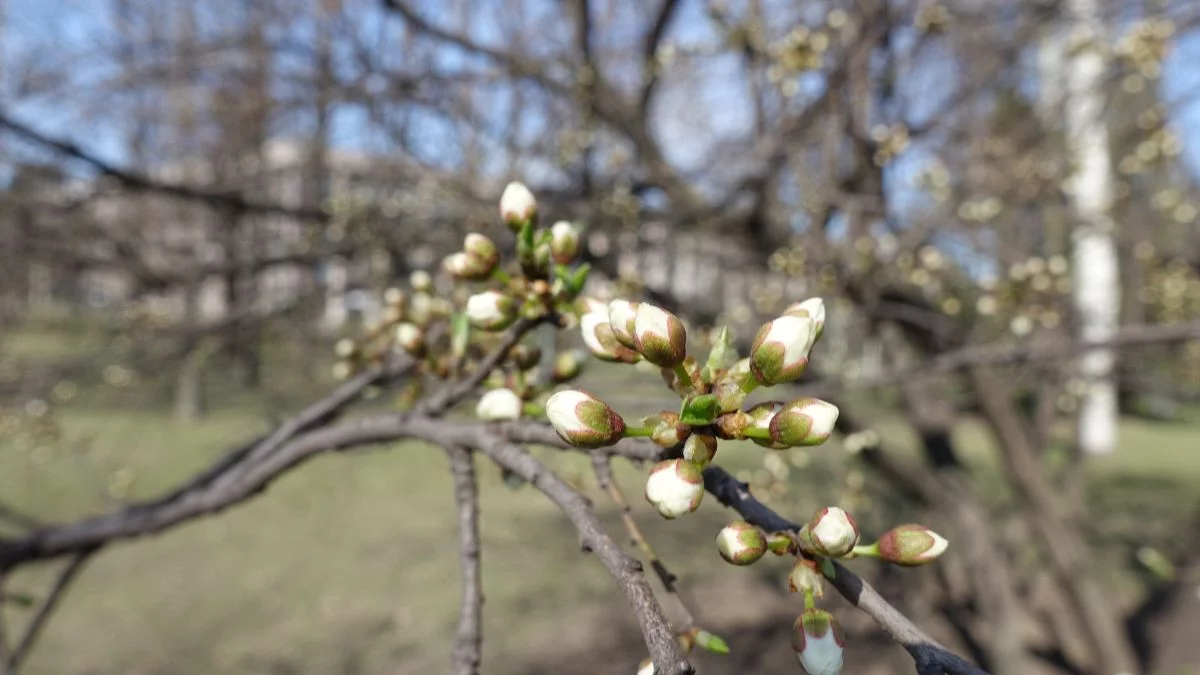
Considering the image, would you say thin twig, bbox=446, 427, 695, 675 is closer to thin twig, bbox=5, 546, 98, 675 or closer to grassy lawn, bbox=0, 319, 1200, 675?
thin twig, bbox=5, 546, 98, 675

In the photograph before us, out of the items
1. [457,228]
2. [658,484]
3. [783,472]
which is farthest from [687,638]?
[457,228]

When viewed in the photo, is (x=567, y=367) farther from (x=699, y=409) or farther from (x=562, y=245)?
(x=699, y=409)

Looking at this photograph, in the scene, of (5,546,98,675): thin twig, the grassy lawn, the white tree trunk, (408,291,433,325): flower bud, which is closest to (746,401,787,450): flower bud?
(408,291,433,325): flower bud

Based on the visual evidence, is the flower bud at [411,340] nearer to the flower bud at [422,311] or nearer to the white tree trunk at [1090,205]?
the flower bud at [422,311]

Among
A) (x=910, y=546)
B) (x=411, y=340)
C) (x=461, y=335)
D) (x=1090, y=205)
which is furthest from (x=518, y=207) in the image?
(x=1090, y=205)

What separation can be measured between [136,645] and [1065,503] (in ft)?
19.9

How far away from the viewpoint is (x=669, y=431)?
712 mm

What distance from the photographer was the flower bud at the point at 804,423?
0.66 m

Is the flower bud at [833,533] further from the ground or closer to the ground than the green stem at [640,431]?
closer to the ground

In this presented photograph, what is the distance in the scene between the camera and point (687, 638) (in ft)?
2.81

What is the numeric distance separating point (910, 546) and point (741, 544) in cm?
18

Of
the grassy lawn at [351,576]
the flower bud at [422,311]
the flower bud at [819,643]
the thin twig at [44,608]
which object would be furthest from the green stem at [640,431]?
the grassy lawn at [351,576]

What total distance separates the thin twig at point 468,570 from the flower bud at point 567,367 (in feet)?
0.66

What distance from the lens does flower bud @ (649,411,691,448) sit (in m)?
0.71
